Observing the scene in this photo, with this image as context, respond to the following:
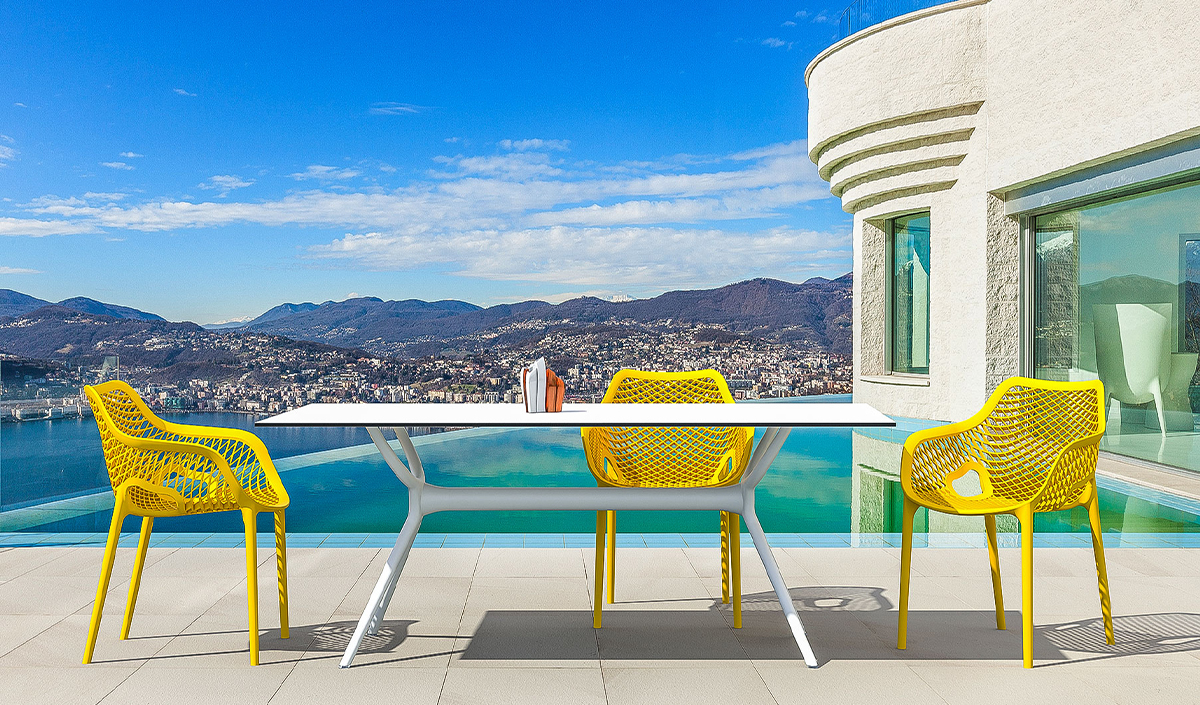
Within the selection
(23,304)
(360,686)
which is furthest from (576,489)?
(23,304)

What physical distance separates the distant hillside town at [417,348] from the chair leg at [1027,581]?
1.47 metres

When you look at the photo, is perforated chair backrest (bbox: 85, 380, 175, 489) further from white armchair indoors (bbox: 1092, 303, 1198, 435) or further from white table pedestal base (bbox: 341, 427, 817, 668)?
white armchair indoors (bbox: 1092, 303, 1198, 435)

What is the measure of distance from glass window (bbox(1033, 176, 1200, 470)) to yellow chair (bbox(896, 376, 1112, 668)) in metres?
3.63

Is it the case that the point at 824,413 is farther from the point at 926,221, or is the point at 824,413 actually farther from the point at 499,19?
the point at 499,19

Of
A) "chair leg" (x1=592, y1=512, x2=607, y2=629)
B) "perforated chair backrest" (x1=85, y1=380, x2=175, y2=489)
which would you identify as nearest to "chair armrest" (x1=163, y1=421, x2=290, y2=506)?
"perforated chair backrest" (x1=85, y1=380, x2=175, y2=489)

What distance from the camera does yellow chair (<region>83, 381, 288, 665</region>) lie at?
219cm

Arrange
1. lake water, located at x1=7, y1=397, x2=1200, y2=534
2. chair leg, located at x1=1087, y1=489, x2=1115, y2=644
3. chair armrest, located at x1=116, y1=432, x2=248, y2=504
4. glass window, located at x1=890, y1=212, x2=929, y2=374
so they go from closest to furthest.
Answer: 1. chair armrest, located at x1=116, y1=432, x2=248, y2=504
2. chair leg, located at x1=1087, y1=489, x2=1115, y2=644
3. lake water, located at x1=7, y1=397, x2=1200, y2=534
4. glass window, located at x1=890, y1=212, x2=929, y2=374

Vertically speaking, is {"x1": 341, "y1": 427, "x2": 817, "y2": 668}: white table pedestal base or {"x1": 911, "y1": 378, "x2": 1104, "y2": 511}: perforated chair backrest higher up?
{"x1": 911, "y1": 378, "x2": 1104, "y2": 511}: perforated chair backrest

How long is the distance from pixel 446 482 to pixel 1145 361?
16.3 feet

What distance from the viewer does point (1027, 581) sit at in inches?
85.5

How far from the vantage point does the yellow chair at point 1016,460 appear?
7.61ft

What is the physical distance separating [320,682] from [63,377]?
13.7 feet

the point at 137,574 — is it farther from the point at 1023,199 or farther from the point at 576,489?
the point at 1023,199

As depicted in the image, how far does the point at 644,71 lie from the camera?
63.3 ft
